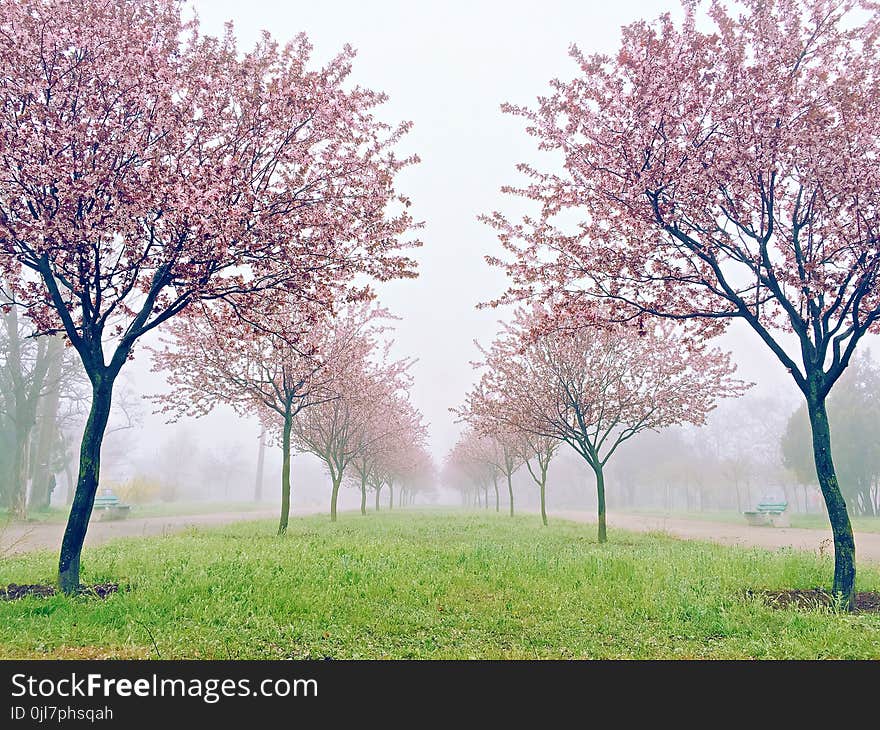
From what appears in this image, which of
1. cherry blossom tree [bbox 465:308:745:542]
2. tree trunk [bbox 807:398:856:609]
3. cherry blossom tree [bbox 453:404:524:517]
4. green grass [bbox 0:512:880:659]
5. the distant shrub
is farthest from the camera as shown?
the distant shrub

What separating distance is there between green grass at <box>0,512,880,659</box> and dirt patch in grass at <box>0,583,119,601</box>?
27cm

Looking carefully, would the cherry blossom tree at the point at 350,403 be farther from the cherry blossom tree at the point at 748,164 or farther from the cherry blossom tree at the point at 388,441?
the cherry blossom tree at the point at 748,164

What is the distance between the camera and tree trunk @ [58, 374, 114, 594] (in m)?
7.14

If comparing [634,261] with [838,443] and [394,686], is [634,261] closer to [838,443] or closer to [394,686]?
[394,686]

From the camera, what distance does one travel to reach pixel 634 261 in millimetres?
8547

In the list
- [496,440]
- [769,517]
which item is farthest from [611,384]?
[769,517]

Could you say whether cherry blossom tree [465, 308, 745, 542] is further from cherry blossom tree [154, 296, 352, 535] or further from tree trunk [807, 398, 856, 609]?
tree trunk [807, 398, 856, 609]

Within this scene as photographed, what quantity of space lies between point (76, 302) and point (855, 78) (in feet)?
41.4

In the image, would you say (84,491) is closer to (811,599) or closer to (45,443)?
(811,599)

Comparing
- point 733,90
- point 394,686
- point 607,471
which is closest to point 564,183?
point 733,90

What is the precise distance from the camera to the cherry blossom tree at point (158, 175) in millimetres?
6406

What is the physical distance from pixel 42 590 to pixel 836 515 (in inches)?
454

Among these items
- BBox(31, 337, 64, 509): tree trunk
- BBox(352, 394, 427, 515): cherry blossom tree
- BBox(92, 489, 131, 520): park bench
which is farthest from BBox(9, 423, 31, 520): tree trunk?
BBox(352, 394, 427, 515): cherry blossom tree

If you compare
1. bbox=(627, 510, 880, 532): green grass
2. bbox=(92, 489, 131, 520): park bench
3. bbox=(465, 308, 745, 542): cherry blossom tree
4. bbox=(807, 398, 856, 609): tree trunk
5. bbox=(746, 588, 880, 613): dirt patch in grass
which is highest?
bbox=(465, 308, 745, 542): cherry blossom tree
